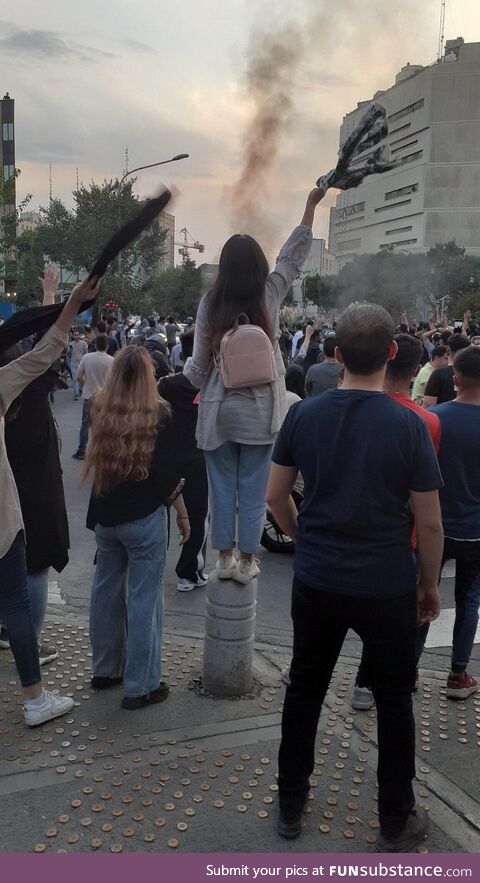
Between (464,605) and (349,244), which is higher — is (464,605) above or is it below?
below

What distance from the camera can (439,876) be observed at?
2.65 m

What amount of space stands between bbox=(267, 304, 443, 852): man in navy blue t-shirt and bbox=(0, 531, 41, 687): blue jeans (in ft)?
4.60

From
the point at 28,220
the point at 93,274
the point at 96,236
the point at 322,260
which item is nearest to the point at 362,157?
the point at 93,274

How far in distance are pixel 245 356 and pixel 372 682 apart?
63.2 inches

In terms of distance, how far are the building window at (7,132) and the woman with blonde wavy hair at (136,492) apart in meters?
63.0

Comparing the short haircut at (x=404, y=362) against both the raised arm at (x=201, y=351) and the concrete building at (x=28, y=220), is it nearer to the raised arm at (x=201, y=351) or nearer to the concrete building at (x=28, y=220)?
the raised arm at (x=201, y=351)

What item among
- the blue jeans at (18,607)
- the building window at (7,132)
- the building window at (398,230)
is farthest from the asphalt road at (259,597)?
the building window at (398,230)

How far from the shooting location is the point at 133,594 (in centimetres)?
381

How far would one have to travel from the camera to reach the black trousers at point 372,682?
8.70ft

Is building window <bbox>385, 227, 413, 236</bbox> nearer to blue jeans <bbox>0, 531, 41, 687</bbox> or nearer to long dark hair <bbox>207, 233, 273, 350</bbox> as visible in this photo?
long dark hair <bbox>207, 233, 273, 350</bbox>

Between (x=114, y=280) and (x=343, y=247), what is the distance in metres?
135

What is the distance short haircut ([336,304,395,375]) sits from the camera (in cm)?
264

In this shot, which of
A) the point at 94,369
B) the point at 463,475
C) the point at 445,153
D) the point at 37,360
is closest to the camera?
the point at 37,360

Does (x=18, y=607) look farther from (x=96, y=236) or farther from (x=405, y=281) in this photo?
(x=405, y=281)
